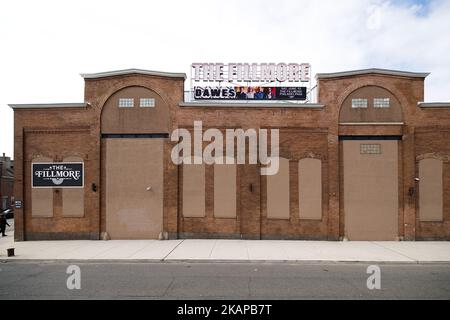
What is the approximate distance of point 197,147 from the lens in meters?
20.4

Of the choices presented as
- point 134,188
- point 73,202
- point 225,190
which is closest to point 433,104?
point 225,190

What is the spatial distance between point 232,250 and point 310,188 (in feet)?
20.5

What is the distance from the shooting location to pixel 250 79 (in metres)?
21.8

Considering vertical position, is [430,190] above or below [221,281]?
above

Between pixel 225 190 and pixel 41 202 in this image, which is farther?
pixel 41 202

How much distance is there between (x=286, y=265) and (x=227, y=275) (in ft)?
9.94

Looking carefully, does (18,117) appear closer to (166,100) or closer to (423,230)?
(166,100)

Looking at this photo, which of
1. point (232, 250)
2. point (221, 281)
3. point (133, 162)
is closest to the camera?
point (221, 281)

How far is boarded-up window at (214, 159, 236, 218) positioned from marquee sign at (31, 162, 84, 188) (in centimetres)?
801

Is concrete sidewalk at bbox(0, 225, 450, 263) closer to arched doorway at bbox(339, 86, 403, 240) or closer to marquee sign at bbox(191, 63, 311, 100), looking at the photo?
arched doorway at bbox(339, 86, 403, 240)

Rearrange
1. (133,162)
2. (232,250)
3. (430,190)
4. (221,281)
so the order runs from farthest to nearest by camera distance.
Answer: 1. (133,162)
2. (430,190)
3. (232,250)
4. (221,281)

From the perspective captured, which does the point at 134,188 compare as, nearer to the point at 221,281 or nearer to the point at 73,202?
the point at 73,202
